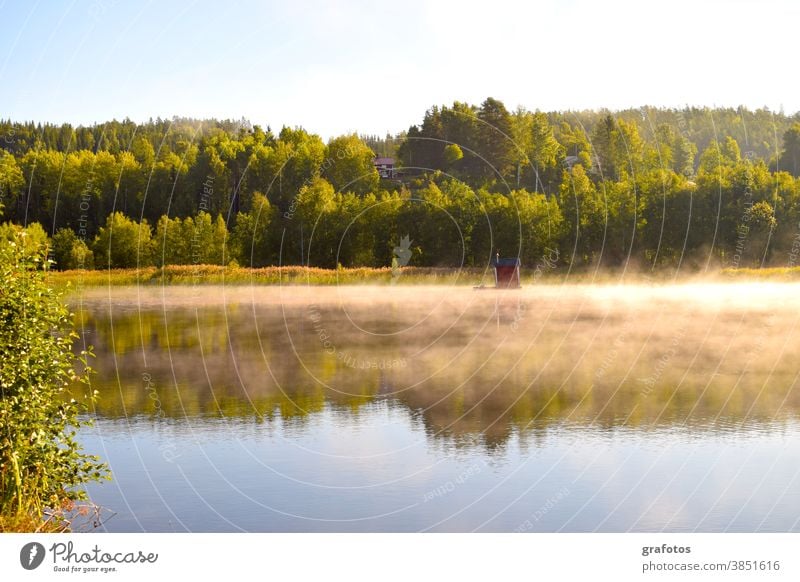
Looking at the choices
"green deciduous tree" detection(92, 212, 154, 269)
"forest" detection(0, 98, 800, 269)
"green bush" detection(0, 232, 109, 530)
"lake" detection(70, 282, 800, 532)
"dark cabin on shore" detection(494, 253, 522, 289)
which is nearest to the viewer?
"green bush" detection(0, 232, 109, 530)

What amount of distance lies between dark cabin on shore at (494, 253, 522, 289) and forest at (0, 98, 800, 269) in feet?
30.3

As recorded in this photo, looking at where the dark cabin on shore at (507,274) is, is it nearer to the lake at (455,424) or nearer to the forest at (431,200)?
the forest at (431,200)

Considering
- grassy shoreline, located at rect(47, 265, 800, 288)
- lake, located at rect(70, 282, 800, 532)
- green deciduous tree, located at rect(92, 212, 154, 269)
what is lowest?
lake, located at rect(70, 282, 800, 532)

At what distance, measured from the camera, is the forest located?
8069cm

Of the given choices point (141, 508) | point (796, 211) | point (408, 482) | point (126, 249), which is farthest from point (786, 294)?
point (126, 249)

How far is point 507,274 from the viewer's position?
68688 mm

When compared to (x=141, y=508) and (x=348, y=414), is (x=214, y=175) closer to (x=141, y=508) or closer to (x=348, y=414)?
(x=348, y=414)

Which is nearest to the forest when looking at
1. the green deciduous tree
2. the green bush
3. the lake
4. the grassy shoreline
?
the green deciduous tree

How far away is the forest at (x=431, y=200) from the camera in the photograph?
265 feet

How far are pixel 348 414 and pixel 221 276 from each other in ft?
191

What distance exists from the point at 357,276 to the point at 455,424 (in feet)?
→ 181
